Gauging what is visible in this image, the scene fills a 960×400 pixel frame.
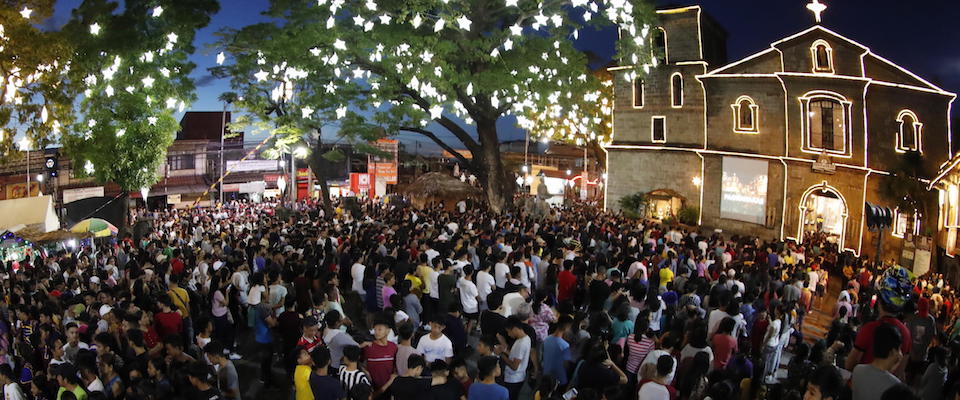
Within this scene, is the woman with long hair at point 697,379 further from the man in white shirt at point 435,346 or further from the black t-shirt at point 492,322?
the man in white shirt at point 435,346

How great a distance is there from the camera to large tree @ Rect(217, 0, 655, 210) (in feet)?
63.8

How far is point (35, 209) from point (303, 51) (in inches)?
349

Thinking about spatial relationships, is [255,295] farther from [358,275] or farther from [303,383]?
[303,383]

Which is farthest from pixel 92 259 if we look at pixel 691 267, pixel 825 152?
pixel 825 152

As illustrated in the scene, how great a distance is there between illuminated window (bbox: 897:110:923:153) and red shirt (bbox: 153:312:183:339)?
75.7ft

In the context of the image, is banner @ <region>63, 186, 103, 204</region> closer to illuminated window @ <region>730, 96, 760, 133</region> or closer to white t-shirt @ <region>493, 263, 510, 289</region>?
white t-shirt @ <region>493, 263, 510, 289</region>

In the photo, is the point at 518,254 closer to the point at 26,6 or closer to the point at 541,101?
the point at 541,101

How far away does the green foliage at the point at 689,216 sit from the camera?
94.6 feet

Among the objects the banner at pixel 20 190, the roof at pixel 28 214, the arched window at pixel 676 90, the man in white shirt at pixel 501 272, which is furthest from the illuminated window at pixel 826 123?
the banner at pixel 20 190

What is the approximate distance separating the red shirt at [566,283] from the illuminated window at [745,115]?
1913 cm

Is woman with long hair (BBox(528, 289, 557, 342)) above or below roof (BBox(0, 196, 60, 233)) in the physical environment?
below

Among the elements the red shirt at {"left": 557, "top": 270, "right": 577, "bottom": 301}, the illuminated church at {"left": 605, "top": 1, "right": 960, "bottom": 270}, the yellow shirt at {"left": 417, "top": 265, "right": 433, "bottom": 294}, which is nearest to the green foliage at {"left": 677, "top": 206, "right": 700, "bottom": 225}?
the illuminated church at {"left": 605, "top": 1, "right": 960, "bottom": 270}

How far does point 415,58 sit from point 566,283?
36.6 feet

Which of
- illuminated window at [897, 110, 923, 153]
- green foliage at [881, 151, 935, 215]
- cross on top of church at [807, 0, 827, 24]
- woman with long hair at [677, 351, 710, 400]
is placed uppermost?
cross on top of church at [807, 0, 827, 24]
